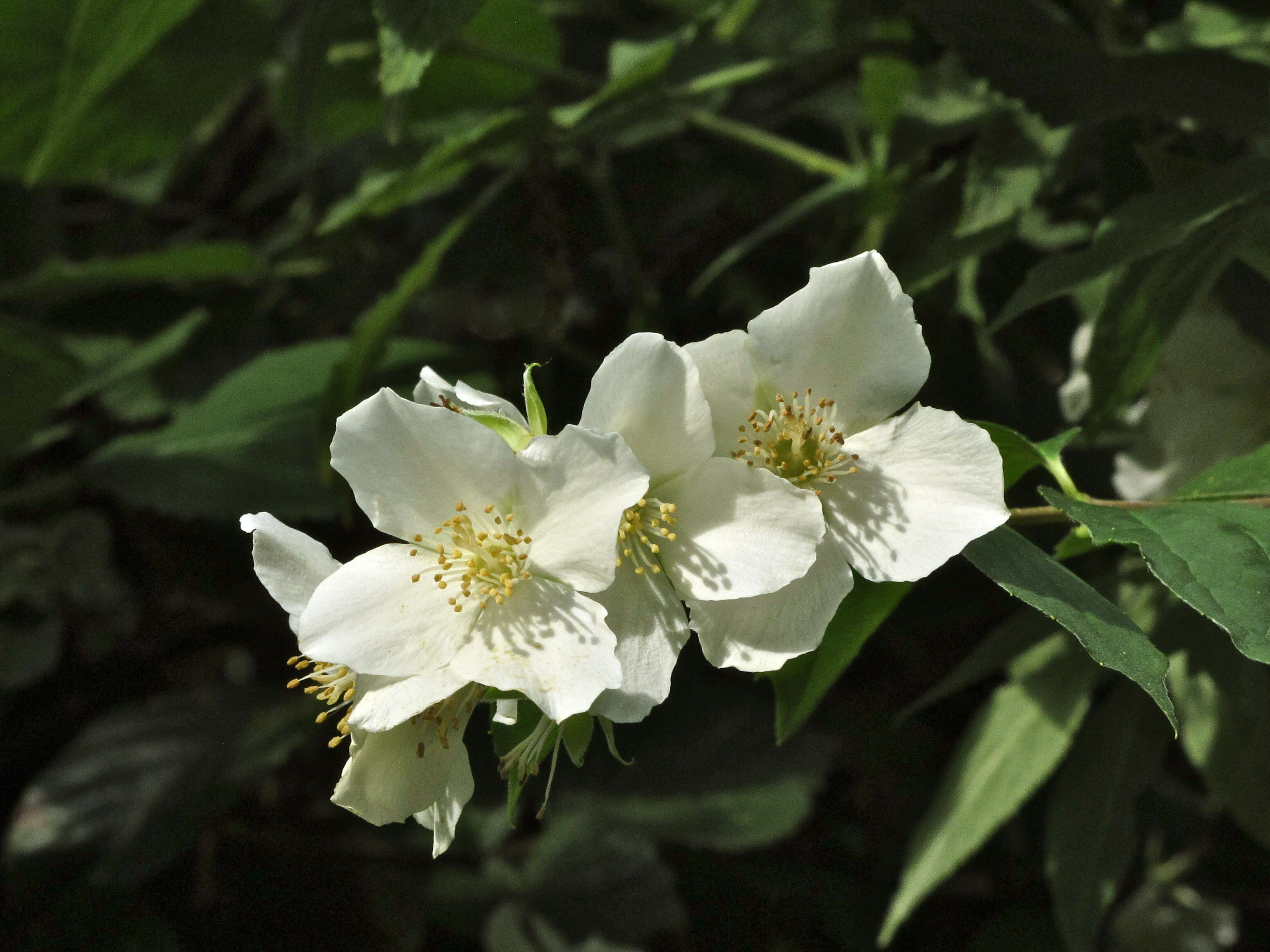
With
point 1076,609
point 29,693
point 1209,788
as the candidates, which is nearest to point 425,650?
point 1076,609

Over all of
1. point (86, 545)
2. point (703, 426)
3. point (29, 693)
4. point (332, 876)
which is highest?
point (703, 426)

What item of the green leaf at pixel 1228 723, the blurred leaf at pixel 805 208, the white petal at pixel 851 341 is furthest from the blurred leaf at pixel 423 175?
the green leaf at pixel 1228 723

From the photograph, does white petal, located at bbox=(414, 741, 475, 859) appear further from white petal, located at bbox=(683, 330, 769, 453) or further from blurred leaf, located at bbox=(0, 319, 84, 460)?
blurred leaf, located at bbox=(0, 319, 84, 460)

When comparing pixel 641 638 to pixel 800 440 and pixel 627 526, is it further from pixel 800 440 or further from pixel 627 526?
pixel 800 440

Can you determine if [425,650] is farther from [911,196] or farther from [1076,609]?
[911,196]

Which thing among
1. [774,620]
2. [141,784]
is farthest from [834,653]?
[141,784]

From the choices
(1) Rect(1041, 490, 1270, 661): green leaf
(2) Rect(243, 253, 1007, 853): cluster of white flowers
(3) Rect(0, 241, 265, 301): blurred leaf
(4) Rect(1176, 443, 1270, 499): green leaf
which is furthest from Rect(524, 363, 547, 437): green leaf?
(3) Rect(0, 241, 265, 301): blurred leaf

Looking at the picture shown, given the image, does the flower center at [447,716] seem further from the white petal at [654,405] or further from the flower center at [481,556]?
the white petal at [654,405]
